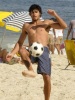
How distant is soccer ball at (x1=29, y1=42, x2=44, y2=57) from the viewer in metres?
6.28

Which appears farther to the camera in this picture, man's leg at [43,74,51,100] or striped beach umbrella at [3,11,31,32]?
striped beach umbrella at [3,11,31,32]

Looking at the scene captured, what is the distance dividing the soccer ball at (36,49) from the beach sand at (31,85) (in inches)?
47.7

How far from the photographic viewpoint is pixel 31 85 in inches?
320

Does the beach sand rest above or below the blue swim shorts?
below

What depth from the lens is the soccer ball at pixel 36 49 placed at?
6277 mm

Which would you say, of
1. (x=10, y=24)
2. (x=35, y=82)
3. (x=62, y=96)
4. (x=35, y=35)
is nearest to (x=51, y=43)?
(x=10, y=24)

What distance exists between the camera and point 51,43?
44.9 ft

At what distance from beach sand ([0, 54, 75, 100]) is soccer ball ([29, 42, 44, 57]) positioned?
1212 millimetres

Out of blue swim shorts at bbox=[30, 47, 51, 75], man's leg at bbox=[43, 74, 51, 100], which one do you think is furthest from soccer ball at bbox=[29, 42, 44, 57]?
man's leg at bbox=[43, 74, 51, 100]

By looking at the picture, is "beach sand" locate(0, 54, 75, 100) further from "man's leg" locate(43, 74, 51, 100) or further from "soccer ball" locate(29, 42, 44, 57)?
"soccer ball" locate(29, 42, 44, 57)

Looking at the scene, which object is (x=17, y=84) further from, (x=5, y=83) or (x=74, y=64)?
(x=74, y=64)

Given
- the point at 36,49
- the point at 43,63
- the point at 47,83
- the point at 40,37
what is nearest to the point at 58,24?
the point at 40,37

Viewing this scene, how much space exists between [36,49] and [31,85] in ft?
6.43

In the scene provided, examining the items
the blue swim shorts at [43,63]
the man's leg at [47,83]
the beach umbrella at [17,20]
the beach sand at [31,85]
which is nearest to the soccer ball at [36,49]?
the blue swim shorts at [43,63]
